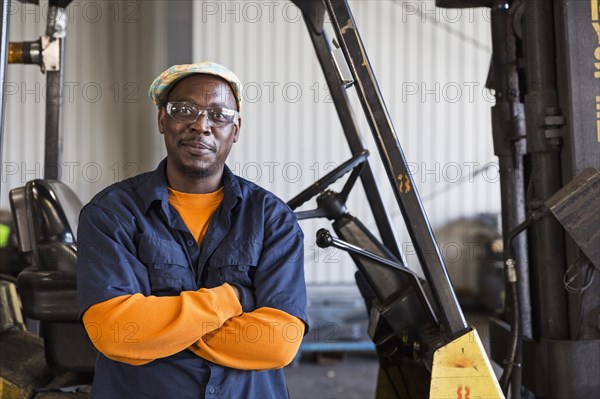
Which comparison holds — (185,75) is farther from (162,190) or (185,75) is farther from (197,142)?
(162,190)

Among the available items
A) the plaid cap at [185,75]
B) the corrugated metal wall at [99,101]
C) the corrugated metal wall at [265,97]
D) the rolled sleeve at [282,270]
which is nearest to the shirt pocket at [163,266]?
the rolled sleeve at [282,270]

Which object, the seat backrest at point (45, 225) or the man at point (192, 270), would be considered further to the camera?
the seat backrest at point (45, 225)

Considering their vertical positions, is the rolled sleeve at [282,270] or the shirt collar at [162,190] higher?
the shirt collar at [162,190]

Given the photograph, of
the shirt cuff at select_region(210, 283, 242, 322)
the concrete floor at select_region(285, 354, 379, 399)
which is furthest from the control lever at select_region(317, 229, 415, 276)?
the concrete floor at select_region(285, 354, 379, 399)

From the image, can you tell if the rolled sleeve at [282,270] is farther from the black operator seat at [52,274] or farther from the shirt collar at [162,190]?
the black operator seat at [52,274]

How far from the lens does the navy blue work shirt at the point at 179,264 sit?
72.6 inches

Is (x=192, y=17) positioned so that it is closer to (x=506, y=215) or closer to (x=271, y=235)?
(x=506, y=215)

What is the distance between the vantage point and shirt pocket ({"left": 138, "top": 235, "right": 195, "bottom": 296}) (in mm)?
1903

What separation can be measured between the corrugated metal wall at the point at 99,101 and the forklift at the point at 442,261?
3551 mm

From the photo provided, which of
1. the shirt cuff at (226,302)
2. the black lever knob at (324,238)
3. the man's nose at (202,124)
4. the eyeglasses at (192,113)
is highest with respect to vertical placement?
the eyeglasses at (192,113)

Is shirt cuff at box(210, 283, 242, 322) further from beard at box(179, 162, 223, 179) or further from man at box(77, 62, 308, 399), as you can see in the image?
beard at box(179, 162, 223, 179)

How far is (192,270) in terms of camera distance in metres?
1.95

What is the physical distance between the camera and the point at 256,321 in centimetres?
182

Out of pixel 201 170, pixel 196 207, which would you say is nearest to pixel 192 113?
pixel 201 170
